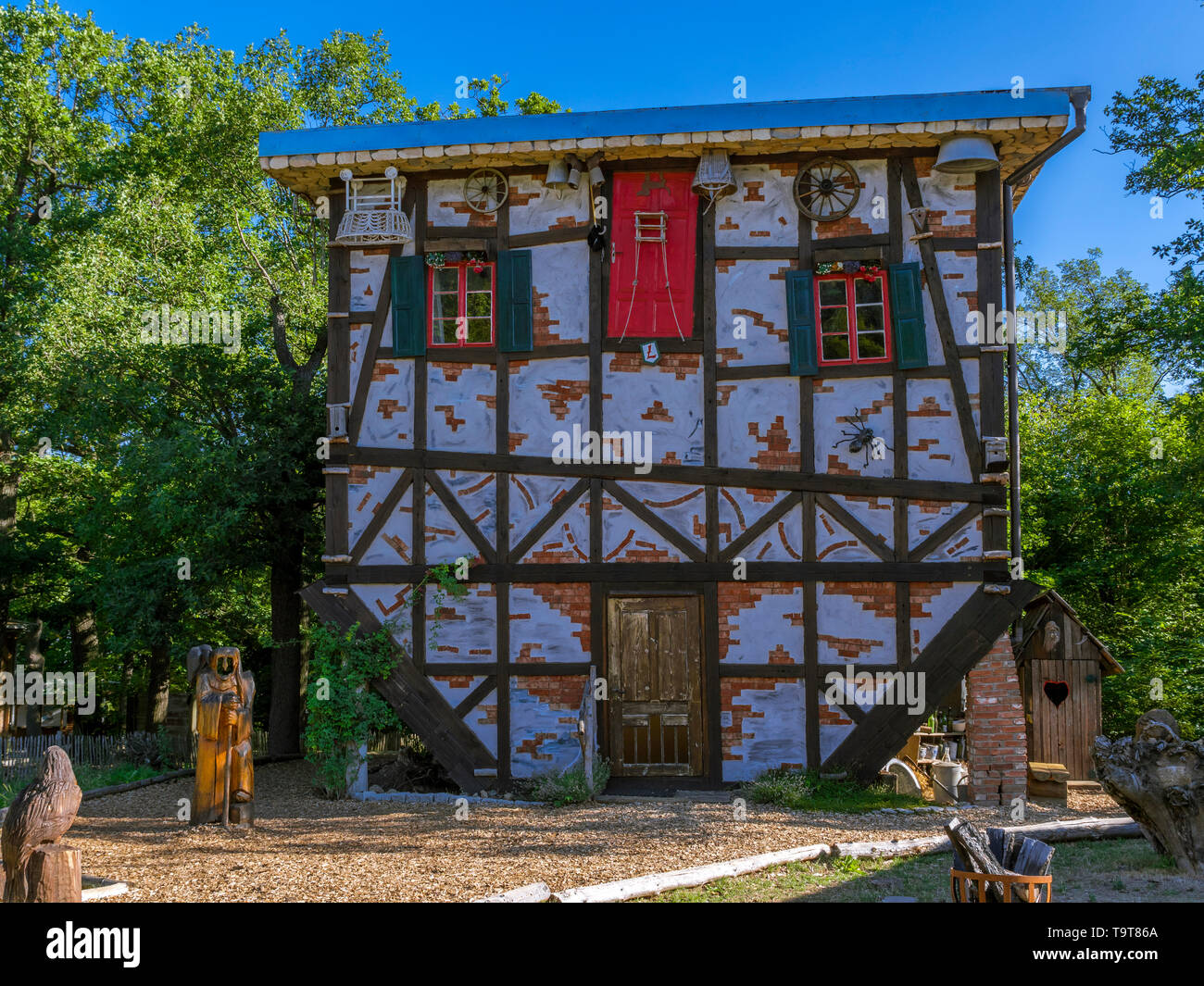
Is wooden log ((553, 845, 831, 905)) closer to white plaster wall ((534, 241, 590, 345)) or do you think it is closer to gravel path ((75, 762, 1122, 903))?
gravel path ((75, 762, 1122, 903))

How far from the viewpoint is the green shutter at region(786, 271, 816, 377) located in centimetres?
1170

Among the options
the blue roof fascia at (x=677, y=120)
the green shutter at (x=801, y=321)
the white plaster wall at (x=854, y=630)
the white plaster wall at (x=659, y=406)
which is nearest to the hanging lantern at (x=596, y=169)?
the blue roof fascia at (x=677, y=120)

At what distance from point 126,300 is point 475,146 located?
301 inches

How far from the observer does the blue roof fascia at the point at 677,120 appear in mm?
11398

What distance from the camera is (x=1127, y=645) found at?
16.0 meters

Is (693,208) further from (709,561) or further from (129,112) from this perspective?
(129,112)

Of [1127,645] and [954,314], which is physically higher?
[954,314]

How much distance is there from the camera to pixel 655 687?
11.8 meters

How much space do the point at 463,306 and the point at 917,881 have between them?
26.1 feet

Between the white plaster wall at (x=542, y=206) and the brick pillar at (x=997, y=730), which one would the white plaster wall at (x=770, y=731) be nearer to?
the brick pillar at (x=997, y=730)

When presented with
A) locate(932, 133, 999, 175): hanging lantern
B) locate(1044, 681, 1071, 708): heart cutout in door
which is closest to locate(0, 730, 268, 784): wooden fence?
locate(1044, 681, 1071, 708): heart cutout in door

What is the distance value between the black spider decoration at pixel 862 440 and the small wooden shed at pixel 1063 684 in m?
3.50

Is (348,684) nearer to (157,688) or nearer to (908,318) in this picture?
(908,318)

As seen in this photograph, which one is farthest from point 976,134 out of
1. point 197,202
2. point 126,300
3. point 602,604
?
point 197,202
